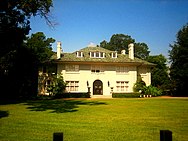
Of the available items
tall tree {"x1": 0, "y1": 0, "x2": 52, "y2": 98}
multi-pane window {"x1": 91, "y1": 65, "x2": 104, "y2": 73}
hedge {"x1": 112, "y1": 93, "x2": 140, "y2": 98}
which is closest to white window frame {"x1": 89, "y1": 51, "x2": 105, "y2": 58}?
multi-pane window {"x1": 91, "y1": 65, "x2": 104, "y2": 73}

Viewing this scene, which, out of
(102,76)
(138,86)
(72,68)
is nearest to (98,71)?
(102,76)

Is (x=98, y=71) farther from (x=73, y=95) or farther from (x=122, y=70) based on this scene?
(x=73, y=95)

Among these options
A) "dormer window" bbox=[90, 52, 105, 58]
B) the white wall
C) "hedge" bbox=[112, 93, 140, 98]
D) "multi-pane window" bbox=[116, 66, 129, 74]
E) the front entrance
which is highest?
"dormer window" bbox=[90, 52, 105, 58]

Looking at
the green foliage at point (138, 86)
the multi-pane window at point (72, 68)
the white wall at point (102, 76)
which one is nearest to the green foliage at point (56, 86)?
the white wall at point (102, 76)

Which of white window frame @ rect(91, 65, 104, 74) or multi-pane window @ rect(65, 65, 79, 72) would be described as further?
white window frame @ rect(91, 65, 104, 74)

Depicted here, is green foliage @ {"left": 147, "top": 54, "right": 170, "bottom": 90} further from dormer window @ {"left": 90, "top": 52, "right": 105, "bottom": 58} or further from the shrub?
dormer window @ {"left": 90, "top": 52, "right": 105, "bottom": 58}

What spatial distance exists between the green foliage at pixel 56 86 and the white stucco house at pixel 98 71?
1612 millimetres

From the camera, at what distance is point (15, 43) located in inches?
1104

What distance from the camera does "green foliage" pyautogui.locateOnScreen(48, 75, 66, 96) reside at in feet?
123

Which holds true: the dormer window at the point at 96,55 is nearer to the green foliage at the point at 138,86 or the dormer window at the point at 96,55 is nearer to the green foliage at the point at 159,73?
the green foliage at the point at 138,86

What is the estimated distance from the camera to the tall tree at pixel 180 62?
1607 inches

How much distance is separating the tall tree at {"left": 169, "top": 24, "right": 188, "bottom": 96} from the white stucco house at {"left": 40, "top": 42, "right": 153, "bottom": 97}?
5.33 metres

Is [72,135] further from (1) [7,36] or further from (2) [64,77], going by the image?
(2) [64,77]

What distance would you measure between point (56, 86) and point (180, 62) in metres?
25.0
